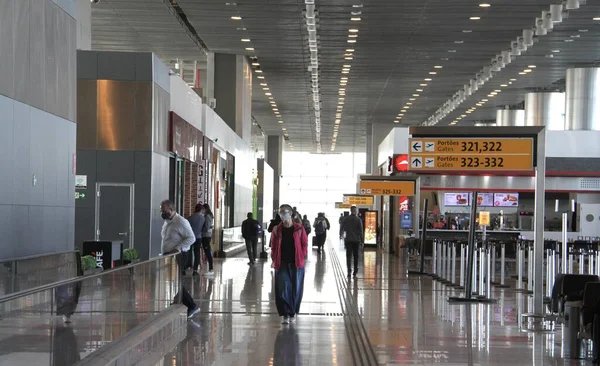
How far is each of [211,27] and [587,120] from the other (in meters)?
13.0

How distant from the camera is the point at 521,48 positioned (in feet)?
98.7

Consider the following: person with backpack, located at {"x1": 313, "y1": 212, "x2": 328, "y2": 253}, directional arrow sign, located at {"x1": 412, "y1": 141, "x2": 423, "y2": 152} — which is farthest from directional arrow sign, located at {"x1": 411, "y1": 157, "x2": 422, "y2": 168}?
person with backpack, located at {"x1": 313, "y1": 212, "x2": 328, "y2": 253}

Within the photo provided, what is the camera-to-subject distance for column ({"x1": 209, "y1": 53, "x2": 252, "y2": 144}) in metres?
35.9

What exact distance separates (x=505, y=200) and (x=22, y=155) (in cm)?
2615

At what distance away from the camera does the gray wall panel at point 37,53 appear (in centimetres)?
1313

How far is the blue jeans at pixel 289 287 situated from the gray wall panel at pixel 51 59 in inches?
163

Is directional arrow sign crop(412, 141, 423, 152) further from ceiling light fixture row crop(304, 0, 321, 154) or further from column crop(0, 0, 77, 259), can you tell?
ceiling light fixture row crop(304, 0, 321, 154)

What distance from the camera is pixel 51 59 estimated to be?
1401 cm

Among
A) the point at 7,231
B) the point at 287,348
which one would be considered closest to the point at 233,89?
the point at 7,231

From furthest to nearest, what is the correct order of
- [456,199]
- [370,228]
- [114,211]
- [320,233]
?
[370,228], [320,233], [456,199], [114,211]

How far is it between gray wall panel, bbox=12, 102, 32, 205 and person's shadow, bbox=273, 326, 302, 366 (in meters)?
3.89

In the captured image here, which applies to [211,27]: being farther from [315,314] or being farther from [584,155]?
[315,314]

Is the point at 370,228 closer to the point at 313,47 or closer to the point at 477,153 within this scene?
the point at 313,47

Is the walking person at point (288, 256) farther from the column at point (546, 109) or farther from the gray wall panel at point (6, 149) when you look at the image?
the column at point (546, 109)
